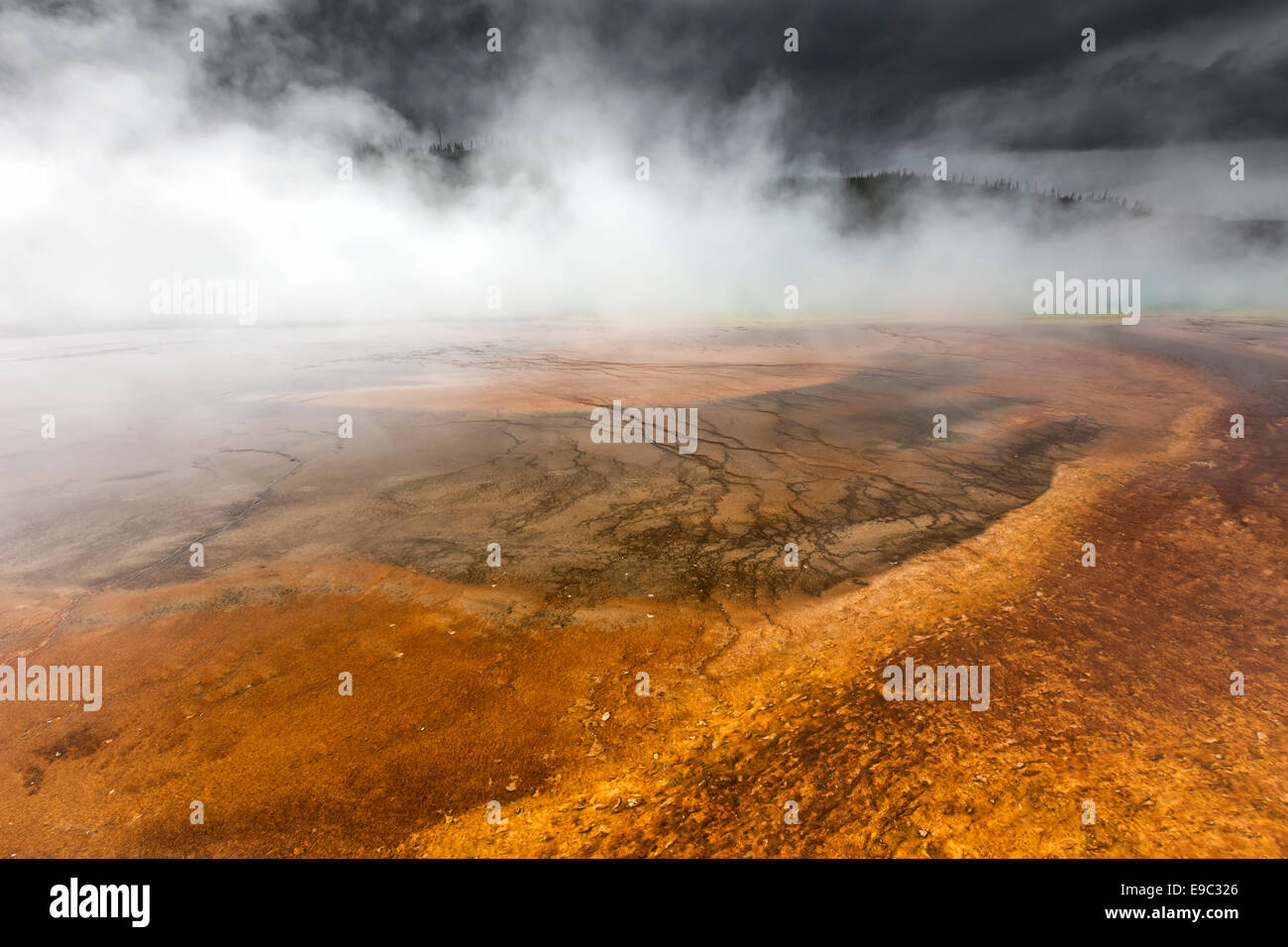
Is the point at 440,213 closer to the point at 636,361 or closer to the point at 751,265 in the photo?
the point at 751,265

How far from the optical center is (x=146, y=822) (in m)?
2.74

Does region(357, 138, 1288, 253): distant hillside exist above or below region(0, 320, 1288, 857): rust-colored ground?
above

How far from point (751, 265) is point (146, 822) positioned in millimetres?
59342

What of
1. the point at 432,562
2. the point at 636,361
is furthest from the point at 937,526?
the point at 636,361

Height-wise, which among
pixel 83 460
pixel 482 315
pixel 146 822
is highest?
pixel 482 315

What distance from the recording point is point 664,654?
393 cm

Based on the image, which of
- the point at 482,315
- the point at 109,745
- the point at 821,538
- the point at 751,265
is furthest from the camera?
the point at 751,265

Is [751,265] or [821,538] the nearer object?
[821,538]

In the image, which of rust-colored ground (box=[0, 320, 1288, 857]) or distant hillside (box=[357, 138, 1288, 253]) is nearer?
rust-colored ground (box=[0, 320, 1288, 857])

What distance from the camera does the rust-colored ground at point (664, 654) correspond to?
8.82 feet

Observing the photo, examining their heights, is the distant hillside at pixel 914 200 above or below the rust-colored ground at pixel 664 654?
above

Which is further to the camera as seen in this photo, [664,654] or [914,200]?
[914,200]

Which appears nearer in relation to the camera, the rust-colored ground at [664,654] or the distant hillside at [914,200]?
the rust-colored ground at [664,654]

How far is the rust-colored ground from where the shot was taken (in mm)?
2688
